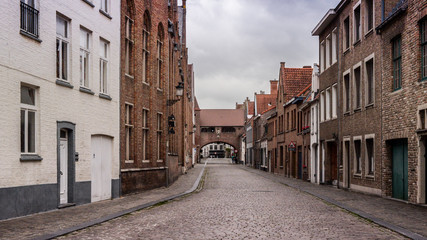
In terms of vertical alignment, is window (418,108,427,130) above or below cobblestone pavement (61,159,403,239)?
above

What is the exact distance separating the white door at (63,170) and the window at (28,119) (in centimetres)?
170

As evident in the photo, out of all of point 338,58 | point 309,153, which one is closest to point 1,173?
point 338,58

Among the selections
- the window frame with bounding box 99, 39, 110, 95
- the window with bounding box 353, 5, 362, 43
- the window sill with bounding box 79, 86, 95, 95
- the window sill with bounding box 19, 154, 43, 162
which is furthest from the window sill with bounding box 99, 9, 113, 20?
the window with bounding box 353, 5, 362, 43

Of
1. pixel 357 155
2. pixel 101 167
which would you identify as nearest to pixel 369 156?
pixel 357 155

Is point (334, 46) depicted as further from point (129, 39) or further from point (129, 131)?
point (129, 131)

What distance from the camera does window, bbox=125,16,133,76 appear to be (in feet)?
69.5

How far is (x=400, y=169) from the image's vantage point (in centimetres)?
1788

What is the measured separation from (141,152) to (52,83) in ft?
27.2

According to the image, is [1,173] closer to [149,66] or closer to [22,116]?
[22,116]

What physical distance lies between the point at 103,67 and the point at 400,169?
10.6m

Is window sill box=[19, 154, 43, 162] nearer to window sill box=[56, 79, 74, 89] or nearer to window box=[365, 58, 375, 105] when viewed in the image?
window sill box=[56, 79, 74, 89]

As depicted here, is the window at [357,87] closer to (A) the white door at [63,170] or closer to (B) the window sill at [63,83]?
(B) the window sill at [63,83]

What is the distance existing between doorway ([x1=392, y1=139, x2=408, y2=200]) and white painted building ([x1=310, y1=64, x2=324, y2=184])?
11.9 metres

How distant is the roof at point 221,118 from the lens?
111375 millimetres
